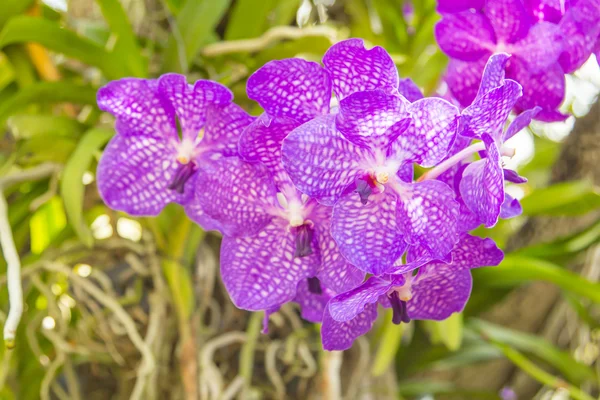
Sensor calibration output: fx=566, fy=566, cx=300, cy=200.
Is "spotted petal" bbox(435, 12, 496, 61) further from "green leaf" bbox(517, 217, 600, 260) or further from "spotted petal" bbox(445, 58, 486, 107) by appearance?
"green leaf" bbox(517, 217, 600, 260)

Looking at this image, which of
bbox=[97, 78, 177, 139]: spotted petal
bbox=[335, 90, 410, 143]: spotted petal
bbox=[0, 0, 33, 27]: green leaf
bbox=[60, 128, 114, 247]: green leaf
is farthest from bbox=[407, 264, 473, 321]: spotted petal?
bbox=[0, 0, 33, 27]: green leaf

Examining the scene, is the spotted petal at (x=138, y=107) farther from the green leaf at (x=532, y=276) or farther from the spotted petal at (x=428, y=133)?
the green leaf at (x=532, y=276)

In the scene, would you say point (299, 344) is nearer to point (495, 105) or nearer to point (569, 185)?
point (569, 185)

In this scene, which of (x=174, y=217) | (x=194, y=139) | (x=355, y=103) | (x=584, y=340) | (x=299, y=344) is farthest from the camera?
(x=584, y=340)

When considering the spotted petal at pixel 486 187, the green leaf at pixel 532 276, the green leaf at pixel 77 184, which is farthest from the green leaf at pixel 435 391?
the spotted petal at pixel 486 187

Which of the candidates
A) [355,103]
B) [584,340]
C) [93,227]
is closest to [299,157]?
[355,103]

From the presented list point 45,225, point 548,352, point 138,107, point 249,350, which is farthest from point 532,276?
point 45,225

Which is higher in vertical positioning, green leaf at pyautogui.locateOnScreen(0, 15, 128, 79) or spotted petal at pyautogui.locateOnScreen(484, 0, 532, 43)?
spotted petal at pyautogui.locateOnScreen(484, 0, 532, 43)
